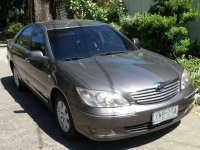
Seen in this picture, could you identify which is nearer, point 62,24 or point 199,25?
point 62,24

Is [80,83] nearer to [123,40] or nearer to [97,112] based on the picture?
[97,112]

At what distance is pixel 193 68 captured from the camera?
7.38m

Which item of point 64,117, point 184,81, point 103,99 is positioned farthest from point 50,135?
point 184,81

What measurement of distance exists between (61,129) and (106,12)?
8989 mm

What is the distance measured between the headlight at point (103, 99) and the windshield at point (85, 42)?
115 centimetres

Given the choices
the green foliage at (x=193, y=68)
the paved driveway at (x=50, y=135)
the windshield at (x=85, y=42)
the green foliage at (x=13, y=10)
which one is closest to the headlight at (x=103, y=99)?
the paved driveway at (x=50, y=135)

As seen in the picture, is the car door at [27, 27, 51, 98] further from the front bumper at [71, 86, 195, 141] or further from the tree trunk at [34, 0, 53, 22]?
the tree trunk at [34, 0, 53, 22]

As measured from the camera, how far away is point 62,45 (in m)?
5.55

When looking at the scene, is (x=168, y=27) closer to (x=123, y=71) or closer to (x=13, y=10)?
(x=123, y=71)

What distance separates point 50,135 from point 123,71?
1.49 metres

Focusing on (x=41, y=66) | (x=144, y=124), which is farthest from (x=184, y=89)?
(x=41, y=66)

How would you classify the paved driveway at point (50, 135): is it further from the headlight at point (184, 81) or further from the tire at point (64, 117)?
the headlight at point (184, 81)

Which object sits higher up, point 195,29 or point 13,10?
point 195,29

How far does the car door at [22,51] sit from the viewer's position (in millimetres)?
6629
